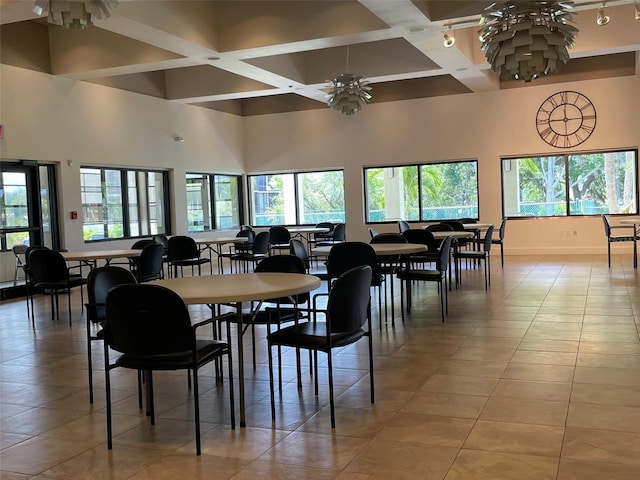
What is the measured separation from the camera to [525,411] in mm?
3148

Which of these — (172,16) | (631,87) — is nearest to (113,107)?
(172,16)

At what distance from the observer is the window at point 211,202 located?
12.4 metres

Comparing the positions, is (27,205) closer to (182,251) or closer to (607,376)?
(182,251)

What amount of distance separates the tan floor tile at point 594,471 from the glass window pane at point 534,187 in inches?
385

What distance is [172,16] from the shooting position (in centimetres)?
710

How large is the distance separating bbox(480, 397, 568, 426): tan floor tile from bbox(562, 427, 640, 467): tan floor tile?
6.1 inches

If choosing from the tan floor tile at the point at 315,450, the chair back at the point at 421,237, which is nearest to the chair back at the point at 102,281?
the tan floor tile at the point at 315,450

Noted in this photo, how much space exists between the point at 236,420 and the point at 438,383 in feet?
4.20

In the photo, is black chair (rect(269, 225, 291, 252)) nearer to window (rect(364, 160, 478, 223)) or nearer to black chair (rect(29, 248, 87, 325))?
window (rect(364, 160, 478, 223))

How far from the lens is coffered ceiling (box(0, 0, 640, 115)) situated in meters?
6.89

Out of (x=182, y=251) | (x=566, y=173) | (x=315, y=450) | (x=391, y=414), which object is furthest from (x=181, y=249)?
(x=566, y=173)

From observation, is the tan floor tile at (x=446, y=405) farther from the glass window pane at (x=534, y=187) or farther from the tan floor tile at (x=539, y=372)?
the glass window pane at (x=534, y=187)

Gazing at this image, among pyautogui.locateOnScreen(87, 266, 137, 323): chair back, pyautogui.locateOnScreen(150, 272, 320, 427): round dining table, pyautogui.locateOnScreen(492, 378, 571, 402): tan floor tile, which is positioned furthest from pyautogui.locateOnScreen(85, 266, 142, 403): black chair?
pyautogui.locateOnScreen(492, 378, 571, 402): tan floor tile

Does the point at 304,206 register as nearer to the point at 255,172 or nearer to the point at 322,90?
the point at 255,172
